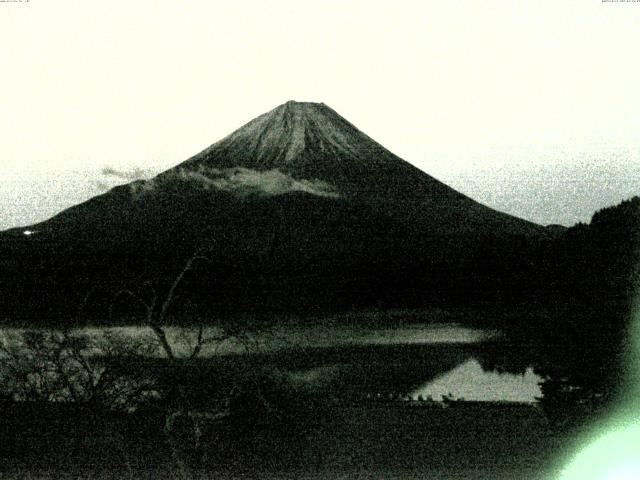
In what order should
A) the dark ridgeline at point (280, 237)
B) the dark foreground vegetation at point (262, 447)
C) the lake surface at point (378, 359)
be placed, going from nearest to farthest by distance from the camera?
the dark foreground vegetation at point (262, 447), the lake surface at point (378, 359), the dark ridgeline at point (280, 237)

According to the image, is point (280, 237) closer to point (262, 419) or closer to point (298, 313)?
point (298, 313)

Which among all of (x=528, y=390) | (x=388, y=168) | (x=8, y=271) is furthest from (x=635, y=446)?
(x=388, y=168)

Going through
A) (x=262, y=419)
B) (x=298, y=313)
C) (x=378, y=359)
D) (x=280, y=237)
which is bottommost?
(x=378, y=359)

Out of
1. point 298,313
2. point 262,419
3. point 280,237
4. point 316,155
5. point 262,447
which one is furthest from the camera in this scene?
point 316,155

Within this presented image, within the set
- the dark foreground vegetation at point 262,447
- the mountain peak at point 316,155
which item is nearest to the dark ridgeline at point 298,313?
the dark foreground vegetation at point 262,447

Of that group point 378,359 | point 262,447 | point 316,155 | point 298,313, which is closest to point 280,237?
point 298,313

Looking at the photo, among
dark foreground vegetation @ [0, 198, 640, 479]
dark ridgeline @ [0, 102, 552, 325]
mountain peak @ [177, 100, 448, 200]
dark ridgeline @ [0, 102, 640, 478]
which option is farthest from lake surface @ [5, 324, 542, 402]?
mountain peak @ [177, 100, 448, 200]

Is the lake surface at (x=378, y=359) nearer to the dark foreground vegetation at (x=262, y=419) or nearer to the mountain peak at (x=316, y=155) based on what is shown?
the dark foreground vegetation at (x=262, y=419)

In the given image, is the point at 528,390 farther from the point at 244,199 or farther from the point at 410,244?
the point at 244,199

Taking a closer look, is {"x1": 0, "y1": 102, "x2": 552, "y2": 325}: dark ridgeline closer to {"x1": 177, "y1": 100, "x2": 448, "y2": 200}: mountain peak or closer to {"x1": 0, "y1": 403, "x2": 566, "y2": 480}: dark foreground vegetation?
{"x1": 177, "y1": 100, "x2": 448, "y2": 200}: mountain peak
